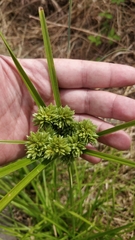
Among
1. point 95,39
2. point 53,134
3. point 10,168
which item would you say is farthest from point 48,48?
point 95,39

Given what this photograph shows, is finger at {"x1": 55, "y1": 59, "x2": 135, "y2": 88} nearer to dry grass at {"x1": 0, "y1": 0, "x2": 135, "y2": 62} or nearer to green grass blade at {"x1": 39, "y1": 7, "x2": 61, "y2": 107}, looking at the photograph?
green grass blade at {"x1": 39, "y1": 7, "x2": 61, "y2": 107}

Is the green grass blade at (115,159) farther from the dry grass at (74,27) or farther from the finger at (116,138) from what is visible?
A: the dry grass at (74,27)

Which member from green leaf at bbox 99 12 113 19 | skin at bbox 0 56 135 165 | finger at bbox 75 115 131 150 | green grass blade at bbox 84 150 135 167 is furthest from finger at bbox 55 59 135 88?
green leaf at bbox 99 12 113 19

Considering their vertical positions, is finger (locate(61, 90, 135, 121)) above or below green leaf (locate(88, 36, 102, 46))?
below

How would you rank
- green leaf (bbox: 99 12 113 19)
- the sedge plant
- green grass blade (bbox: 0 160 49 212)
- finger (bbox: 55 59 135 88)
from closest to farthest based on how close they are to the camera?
green grass blade (bbox: 0 160 49 212), the sedge plant, finger (bbox: 55 59 135 88), green leaf (bbox: 99 12 113 19)

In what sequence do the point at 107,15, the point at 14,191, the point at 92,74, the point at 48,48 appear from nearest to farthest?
the point at 14,191, the point at 48,48, the point at 92,74, the point at 107,15

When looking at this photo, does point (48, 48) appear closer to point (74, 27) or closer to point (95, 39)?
point (95, 39)

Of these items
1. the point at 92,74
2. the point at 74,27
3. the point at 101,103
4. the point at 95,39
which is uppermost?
the point at 74,27

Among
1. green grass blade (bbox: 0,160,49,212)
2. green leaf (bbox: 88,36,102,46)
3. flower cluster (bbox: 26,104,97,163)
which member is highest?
green leaf (bbox: 88,36,102,46)

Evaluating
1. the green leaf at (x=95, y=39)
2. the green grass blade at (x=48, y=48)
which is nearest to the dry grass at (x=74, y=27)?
the green leaf at (x=95, y=39)
